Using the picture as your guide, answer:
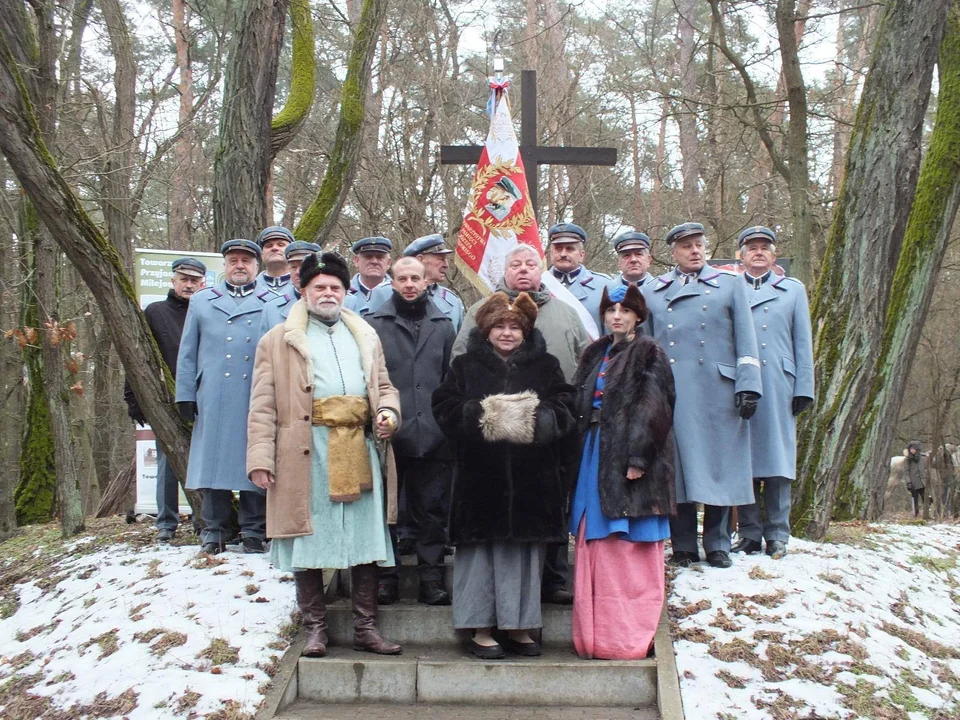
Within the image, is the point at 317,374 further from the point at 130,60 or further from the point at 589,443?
the point at 130,60

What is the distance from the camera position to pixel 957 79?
8875 millimetres

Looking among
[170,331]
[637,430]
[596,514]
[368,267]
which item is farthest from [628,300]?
[170,331]

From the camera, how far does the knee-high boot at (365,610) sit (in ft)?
18.1

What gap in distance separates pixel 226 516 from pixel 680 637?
3340 mm

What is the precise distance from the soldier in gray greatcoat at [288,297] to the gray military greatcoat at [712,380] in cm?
257

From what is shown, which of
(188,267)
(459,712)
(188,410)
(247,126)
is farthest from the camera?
(247,126)

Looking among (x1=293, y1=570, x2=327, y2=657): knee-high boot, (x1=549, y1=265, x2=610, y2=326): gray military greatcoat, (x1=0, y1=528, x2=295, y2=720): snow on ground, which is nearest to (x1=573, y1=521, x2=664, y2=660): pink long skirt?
(x1=293, y1=570, x2=327, y2=657): knee-high boot

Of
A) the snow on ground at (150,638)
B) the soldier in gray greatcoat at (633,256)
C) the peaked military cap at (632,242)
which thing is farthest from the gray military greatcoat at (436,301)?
the snow on ground at (150,638)

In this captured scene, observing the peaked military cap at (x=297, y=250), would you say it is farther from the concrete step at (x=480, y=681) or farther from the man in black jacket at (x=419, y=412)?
the concrete step at (x=480, y=681)

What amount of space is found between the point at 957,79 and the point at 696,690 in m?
6.45

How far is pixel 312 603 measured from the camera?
18.3 ft

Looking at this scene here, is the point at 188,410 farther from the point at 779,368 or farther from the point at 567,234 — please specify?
the point at 779,368

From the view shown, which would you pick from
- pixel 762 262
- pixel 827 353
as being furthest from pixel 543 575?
pixel 827 353

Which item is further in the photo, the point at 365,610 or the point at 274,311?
the point at 274,311
